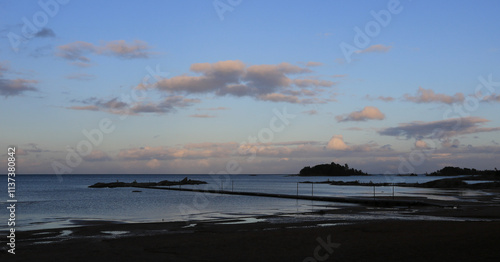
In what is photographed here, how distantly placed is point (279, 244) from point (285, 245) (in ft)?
1.19

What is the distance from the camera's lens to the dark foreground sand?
16781mm

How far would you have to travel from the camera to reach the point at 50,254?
1777cm

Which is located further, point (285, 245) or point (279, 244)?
point (279, 244)

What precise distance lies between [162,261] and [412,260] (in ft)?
29.9

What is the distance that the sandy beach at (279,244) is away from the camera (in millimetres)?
16797

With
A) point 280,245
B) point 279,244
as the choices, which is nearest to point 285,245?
point 280,245

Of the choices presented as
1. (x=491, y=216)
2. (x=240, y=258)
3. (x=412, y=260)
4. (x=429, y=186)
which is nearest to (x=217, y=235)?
(x=240, y=258)

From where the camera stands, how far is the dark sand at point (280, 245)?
16.8 meters

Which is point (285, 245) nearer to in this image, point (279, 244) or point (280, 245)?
point (280, 245)

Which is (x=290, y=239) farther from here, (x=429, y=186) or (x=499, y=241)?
(x=429, y=186)

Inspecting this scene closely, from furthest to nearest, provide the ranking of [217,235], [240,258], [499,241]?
1. [217,235]
2. [499,241]
3. [240,258]

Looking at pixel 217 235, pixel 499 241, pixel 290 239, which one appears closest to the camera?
pixel 499 241

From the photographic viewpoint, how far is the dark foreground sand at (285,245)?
661 inches

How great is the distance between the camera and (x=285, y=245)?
19406 mm
